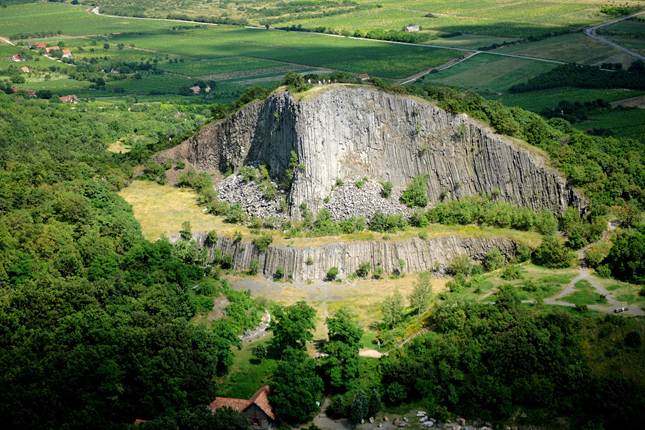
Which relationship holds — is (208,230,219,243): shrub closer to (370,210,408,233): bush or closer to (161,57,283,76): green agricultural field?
(370,210,408,233): bush

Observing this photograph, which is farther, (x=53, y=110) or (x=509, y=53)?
(x=509, y=53)

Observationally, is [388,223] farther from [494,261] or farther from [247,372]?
[247,372]

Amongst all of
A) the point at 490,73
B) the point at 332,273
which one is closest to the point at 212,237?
the point at 332,273

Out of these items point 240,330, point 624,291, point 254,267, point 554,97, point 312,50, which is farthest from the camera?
point 312,50

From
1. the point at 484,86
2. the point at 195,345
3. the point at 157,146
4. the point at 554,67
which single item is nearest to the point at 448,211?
the point at 195,345

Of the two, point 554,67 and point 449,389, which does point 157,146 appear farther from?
point 554,67

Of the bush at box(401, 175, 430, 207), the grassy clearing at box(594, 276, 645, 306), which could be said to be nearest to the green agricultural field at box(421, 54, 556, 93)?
the bush at box(401, 175, 430, 207)
